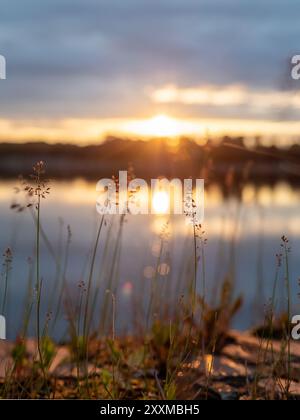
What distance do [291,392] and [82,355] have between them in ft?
2.44

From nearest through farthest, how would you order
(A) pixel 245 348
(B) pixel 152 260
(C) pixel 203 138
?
(C) pixel 203 138, (A) pixel 245 348, (B) pixel 152 260

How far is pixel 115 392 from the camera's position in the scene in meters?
2.24

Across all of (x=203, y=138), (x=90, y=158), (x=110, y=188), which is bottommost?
(x=110, y=188)

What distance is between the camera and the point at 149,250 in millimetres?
3523

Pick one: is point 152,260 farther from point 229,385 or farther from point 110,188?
point 110,188

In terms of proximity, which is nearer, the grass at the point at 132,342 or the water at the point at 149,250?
the grass at the point at 132,342

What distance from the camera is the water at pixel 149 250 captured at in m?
3.10

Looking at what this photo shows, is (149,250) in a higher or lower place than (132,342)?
higher

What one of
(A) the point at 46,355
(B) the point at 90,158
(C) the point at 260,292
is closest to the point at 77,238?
(C) the point at 260,292

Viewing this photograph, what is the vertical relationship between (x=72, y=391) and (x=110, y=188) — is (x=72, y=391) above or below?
below

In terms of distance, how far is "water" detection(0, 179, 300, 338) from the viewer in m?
3.10

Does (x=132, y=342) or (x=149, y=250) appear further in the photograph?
(x=149, y=250)

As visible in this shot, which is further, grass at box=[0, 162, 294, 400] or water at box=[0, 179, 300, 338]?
water at box=[0, 179, 300, 338]
